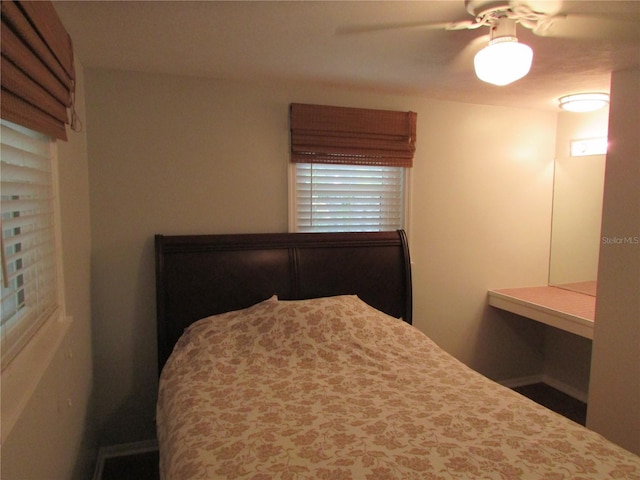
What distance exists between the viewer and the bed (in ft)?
4.40

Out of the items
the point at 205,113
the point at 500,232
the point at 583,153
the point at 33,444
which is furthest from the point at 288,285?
the point at 583,153

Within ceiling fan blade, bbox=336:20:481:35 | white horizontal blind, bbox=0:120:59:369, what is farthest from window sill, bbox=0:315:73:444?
ceiling fan blade, bbox=336:20:481:35

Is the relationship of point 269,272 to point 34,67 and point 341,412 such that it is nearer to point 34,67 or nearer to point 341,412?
point 341,412

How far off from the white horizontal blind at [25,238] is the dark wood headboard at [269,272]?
76 cm

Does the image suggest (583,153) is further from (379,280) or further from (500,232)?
(379,280)

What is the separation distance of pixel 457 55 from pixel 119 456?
9.67 ft

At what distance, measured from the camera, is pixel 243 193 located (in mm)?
2629

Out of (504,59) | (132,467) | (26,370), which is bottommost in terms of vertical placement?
(132,467)

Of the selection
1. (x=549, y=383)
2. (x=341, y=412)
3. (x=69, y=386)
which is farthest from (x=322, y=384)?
(x=549, y=383)

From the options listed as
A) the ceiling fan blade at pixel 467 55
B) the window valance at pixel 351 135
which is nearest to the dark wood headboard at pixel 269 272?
the window valance at pixel 351 135

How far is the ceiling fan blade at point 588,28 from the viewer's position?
1.67 m

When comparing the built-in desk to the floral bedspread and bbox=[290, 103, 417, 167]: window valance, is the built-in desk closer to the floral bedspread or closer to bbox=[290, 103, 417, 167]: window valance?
the floral bedspread

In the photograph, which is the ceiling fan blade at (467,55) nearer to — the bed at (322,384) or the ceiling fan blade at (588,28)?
the ceiling fan blade at (588,28)

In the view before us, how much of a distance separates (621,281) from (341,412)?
6.08ft
